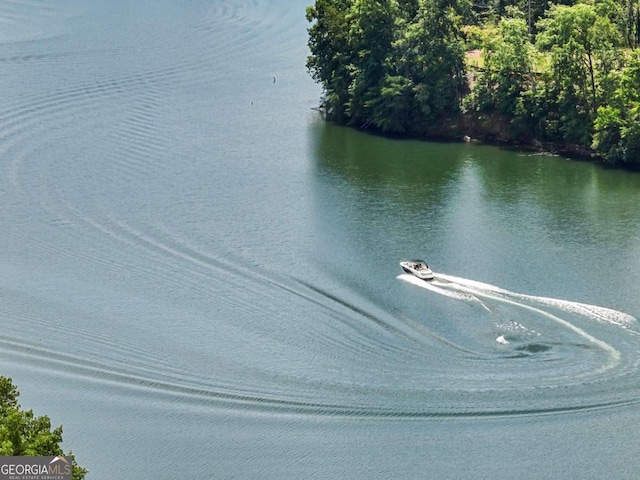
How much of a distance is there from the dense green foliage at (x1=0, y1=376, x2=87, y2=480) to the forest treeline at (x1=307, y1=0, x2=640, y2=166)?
158 ft

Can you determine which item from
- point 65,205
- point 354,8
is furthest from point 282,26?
point 65,205

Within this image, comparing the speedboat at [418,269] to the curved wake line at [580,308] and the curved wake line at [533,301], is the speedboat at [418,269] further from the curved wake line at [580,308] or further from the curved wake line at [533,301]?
the curved wake line at [580,308]

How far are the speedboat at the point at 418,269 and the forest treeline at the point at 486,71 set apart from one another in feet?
76.6

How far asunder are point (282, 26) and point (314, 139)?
3733 cm

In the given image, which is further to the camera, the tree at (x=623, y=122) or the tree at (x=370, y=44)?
the tree at (x=370, y=44)

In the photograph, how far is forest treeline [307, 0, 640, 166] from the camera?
75.5 metres

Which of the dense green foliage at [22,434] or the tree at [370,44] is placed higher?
the tree at [370,44]

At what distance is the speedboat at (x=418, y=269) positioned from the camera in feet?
180

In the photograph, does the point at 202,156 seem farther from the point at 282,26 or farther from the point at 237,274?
the point at 282,26

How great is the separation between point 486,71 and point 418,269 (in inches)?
1120

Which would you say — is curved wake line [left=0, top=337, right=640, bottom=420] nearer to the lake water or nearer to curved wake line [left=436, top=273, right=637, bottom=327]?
the lake water

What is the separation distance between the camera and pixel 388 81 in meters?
81.8

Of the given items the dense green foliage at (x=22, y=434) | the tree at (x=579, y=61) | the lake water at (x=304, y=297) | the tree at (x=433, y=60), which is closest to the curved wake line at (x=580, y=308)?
the lake water at (x=304, y=297)

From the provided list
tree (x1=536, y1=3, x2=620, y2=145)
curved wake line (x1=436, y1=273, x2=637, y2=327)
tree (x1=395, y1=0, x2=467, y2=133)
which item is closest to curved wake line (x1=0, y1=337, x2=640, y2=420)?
curved wake line (x1=436, y1=273, x2=637, y2=327)
